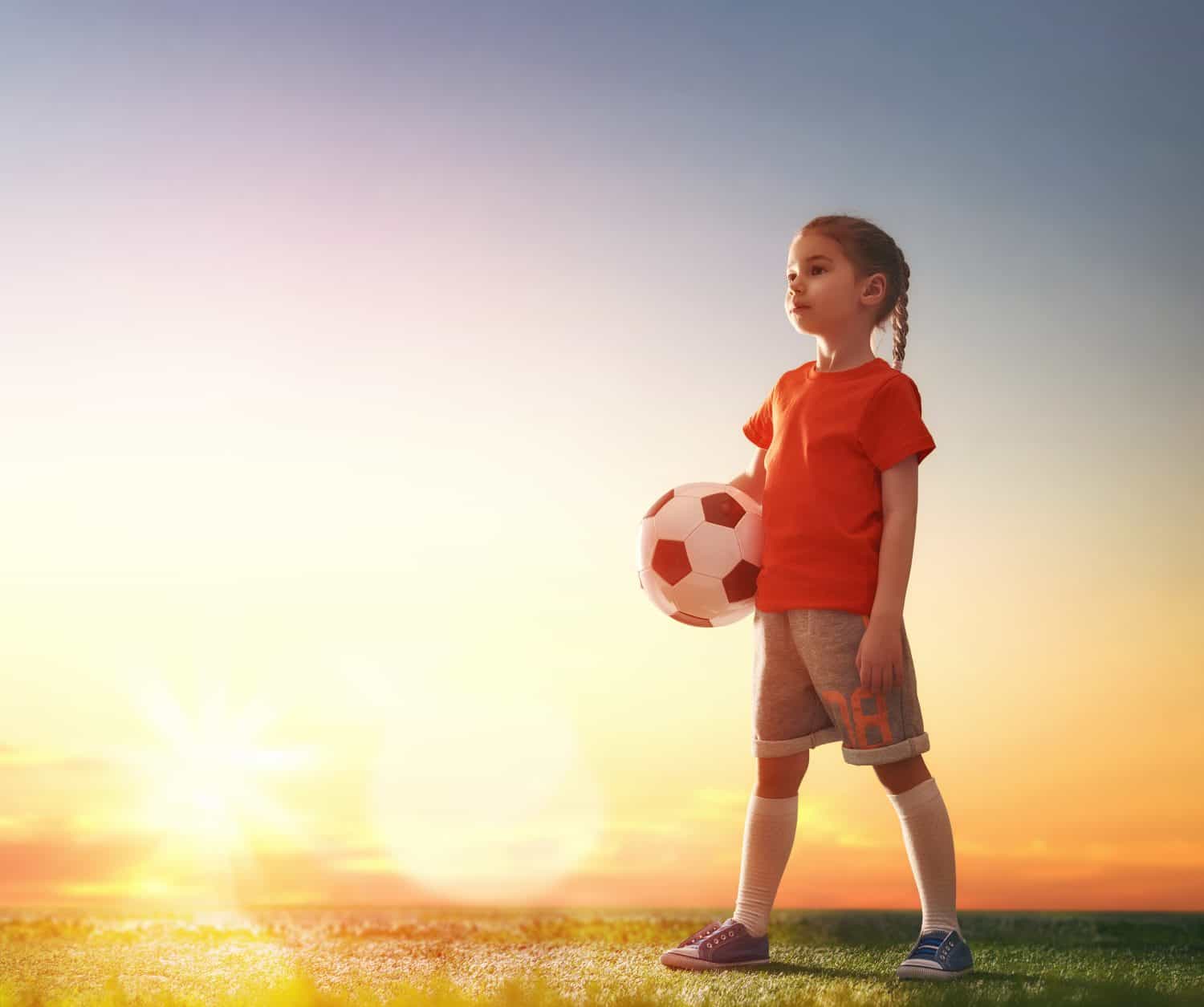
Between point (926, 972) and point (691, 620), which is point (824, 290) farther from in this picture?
point (926, 972)

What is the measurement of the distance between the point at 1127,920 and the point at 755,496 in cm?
382

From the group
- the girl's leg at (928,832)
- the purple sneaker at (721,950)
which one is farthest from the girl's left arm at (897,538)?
the purple sneaker at (721,950)

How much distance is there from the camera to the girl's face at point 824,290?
4828mm

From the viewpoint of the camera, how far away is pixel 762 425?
206 inches

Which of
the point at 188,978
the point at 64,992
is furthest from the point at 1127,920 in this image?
the point at 64,992

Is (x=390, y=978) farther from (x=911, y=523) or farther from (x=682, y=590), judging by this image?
(x=911, y=523)

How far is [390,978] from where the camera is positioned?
4316 millimetres

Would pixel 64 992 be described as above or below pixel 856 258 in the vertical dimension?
below

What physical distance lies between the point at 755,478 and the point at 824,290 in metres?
0.95

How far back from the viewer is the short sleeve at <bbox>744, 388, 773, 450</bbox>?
5191 mm

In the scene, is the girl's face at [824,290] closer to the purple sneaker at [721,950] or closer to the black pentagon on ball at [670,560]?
the black pentagon on ball at [670,560]

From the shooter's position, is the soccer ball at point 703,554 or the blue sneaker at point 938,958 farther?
the soccer ball at point 703,554

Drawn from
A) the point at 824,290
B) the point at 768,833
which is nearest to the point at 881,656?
the point at 768,833

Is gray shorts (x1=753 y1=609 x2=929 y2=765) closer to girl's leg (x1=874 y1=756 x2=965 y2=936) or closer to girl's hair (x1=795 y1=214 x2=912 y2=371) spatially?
girl's leg (x1=874 y1=756 x2=965 y2=936)
